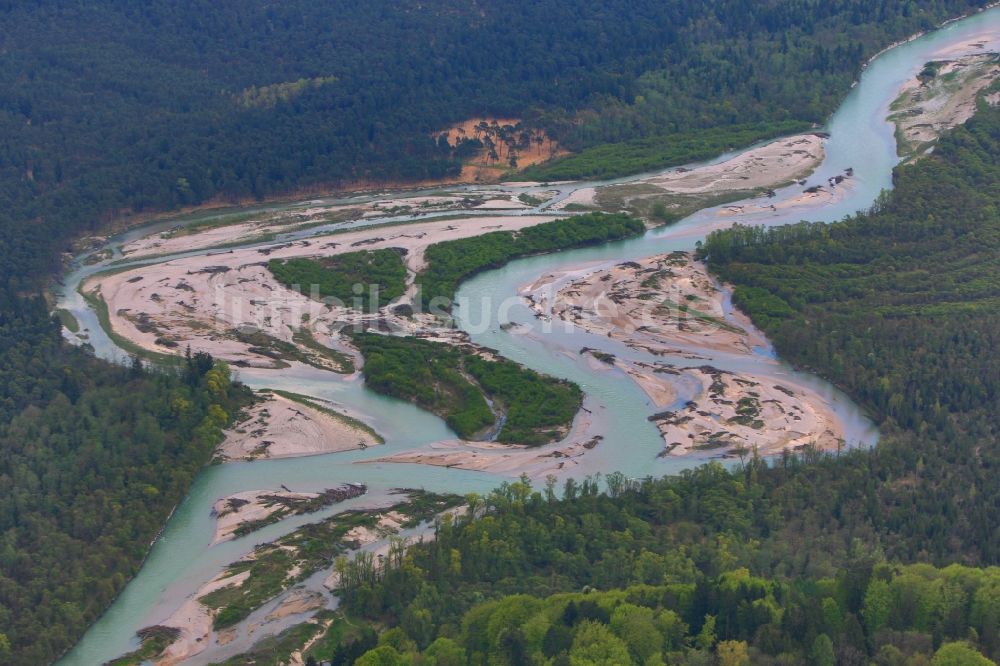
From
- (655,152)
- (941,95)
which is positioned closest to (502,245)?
(655,152)

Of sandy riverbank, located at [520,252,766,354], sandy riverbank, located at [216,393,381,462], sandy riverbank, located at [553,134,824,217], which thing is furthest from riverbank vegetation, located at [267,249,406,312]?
sandy riverbank, located at [553,134,824,217]

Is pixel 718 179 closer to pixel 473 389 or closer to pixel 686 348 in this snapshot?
pixel 686 348

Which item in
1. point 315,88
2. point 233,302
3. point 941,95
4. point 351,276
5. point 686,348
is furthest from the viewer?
point 315,88

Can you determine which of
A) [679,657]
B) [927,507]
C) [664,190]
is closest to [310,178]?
[664,190]

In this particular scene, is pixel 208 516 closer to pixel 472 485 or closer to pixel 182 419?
pixel 182 419

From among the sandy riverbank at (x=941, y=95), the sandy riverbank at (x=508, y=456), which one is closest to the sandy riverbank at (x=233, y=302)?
the sandy riverbank at (x=508, y=456)

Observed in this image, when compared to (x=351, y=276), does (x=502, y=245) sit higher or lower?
lower

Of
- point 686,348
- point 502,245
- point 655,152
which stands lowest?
point 686,348

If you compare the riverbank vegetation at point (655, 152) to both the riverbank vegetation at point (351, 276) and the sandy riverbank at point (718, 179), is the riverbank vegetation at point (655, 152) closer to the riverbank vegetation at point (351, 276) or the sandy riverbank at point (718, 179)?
the sandy riverbank at point (718, 179)

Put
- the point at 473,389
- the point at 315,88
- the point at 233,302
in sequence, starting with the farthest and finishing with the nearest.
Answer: the point at 315,88, the point at 233,302, the point at 473,389
